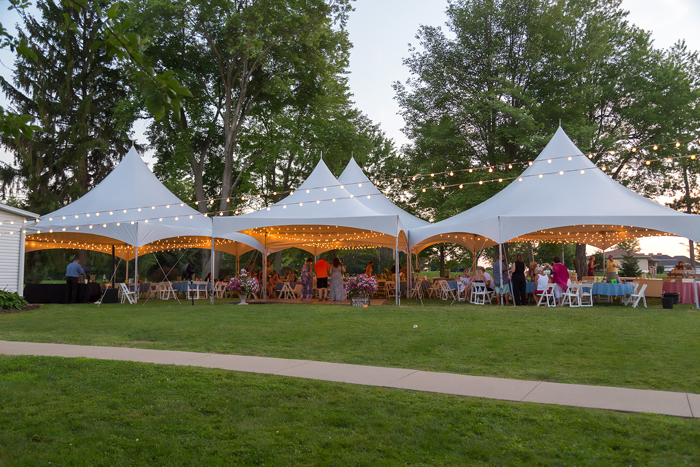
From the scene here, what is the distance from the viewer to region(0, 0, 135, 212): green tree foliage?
23500 mm

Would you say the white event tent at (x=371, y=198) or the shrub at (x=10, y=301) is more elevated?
the white event tent at (x=371, y=198)

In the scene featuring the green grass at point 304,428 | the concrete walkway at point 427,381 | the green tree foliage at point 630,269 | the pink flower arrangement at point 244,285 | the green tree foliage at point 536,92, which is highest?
the green tree foliage at point 536,92

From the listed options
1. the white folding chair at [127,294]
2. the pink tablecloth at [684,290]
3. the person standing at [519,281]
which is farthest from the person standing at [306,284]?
the pink tablecloth at [684,290]

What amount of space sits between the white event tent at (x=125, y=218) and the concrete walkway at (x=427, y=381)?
30.0 feet

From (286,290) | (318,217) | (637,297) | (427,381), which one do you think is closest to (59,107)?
(286,290)

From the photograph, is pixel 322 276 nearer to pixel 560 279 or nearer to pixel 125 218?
pixel 125 218

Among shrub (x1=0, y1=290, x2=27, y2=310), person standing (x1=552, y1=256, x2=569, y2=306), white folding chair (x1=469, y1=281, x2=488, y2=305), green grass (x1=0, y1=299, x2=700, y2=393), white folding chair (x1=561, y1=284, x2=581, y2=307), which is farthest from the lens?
white folding chair (x1=469, y1=281, x2=488, y2=305)

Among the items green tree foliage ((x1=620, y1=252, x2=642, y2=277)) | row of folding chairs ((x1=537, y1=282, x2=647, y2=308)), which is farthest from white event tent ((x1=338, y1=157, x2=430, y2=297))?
green tree foliage ((x1=620, y1=252, x2=642, y2=277))

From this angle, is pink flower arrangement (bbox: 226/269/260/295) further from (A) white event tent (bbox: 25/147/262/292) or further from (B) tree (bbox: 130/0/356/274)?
(B) tree (bbox: 130/0/356/274)

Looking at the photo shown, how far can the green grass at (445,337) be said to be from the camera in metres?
5.88

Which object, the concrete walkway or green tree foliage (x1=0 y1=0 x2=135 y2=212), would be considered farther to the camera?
green tree foliage (x1=0 y1=0 x2=135 y2=212)

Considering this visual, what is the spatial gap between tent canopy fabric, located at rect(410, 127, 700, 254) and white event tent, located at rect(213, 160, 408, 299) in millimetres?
2121

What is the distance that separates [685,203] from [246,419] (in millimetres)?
29791

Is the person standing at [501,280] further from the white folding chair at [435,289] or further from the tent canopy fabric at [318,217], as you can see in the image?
the white folding chair at [435,289]
